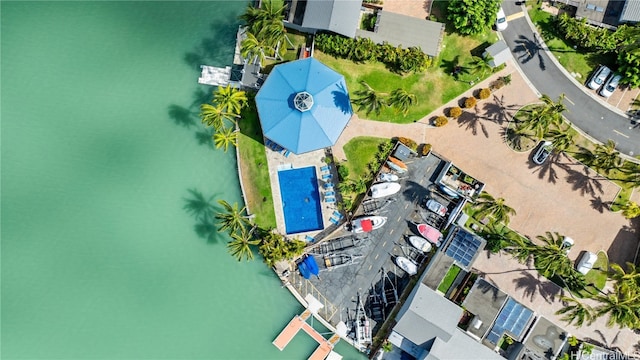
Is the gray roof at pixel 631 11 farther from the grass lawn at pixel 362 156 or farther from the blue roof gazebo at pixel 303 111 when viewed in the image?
the blue roof gazebo at pixel 303 111

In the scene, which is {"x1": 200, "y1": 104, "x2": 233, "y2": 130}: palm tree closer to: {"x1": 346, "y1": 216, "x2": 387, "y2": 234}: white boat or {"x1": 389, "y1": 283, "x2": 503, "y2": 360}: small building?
{"x1": 346, "y1": 216, "x2": 387, "y2": 234}: white boat

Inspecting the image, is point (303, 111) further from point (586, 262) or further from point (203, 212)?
point (586, 262)

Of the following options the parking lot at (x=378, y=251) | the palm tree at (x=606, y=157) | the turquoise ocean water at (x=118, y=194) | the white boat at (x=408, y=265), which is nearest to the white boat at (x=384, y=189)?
the parking lot at (x=378, y=251)

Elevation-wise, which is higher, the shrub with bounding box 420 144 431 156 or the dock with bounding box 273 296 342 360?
the shrub with bounding box 420 144 431 156

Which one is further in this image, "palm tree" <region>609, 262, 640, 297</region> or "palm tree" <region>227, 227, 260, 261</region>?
"palm tree" <region>227, 227, 260, 261</region>

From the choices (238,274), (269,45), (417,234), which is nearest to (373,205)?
(417,234)

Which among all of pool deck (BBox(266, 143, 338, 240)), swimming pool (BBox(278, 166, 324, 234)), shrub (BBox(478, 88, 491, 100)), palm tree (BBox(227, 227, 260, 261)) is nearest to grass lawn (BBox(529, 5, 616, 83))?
shrub (BBox(478, 88, 491, 100))

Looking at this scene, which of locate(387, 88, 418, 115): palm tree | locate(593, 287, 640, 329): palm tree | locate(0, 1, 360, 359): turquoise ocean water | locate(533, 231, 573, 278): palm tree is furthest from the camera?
locate(0, 1, 360, 359): turquoise ocean water
